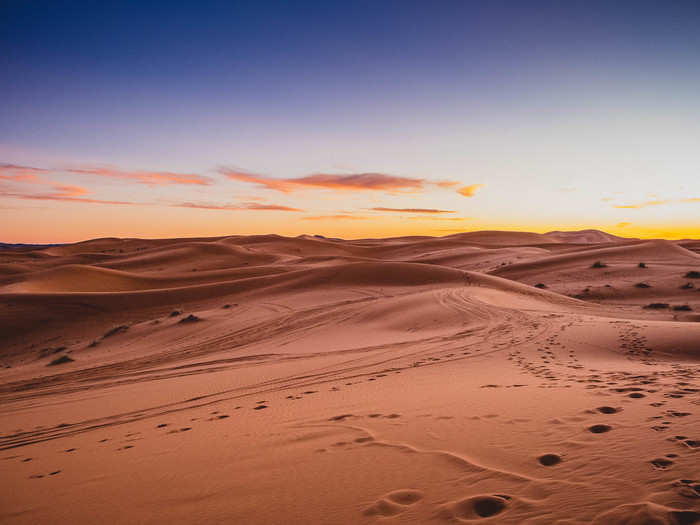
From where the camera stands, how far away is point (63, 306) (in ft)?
52.5

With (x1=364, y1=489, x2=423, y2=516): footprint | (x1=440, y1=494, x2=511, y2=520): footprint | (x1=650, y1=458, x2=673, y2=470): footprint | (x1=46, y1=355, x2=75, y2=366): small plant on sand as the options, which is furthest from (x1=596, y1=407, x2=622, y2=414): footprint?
(x1=46, y1=355, x2=75, y2=366): small plant on sand

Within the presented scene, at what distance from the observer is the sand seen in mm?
2498

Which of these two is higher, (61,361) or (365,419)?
(365,419)

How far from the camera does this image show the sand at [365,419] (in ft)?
8.20

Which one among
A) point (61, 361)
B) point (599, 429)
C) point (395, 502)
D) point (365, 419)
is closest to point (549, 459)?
point (599, 429)

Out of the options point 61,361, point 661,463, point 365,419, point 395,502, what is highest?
point 661,463

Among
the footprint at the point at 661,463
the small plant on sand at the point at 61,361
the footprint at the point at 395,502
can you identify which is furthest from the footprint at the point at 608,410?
the small plant on sand at the point at 61,361

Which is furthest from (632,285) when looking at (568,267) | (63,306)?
(63,306)

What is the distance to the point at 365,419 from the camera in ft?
13.4

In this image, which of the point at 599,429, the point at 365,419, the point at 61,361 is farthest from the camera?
the point at 61,361

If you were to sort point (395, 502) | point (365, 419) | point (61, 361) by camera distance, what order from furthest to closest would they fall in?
point (61, 361) < point (365, 419) < point (395, 502)

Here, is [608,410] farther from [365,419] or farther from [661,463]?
[365,419]

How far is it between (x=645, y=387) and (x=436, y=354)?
11.0 ft

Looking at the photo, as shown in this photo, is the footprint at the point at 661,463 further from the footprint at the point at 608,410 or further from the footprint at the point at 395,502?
the footprint at the point at 395,502
